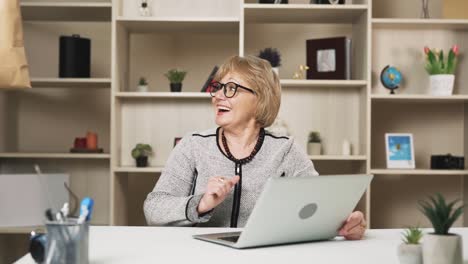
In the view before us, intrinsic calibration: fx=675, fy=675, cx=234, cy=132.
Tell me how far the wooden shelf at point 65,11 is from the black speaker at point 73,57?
0.52 feet

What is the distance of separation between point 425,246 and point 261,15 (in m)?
A: 2.59

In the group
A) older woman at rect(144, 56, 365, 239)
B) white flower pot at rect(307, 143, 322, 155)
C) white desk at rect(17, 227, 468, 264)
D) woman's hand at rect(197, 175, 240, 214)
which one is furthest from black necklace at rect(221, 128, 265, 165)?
white flower pot at rect(307, 143, 322, 155)

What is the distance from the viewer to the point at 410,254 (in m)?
1.32

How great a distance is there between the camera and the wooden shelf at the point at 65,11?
3.59 metres

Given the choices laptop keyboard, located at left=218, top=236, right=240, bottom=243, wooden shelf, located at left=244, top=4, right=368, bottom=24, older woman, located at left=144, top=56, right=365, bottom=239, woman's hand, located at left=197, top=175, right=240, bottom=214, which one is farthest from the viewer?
wooden shelf, located at left=244, top=4, right=368, bottom=24

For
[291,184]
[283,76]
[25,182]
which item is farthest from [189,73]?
[291,184]

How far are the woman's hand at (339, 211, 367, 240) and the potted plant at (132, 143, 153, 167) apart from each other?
211 cm

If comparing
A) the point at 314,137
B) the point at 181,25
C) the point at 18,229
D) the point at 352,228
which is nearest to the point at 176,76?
the point at 181,25

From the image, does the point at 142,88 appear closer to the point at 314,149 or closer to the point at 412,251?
the point at 314,149

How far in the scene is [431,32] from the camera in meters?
3.81

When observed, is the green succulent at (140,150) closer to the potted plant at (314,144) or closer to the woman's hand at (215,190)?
the potted plant at (314,144)

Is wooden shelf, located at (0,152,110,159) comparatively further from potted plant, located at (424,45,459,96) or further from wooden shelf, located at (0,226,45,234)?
potted plant, located at (424,45,459,96)

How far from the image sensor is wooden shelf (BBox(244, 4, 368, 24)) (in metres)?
3.51

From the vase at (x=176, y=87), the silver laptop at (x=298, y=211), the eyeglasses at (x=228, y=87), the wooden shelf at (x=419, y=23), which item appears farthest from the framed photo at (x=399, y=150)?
the silver laptop at (x=298, y=211)
